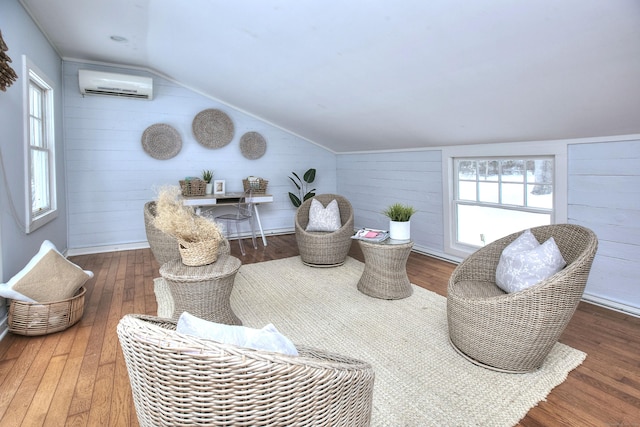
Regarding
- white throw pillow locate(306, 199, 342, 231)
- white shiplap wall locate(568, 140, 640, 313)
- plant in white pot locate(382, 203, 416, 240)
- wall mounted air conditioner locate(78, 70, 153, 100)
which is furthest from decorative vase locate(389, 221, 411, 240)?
wall mounted air conditioner locate(78, 70, 153, 100)

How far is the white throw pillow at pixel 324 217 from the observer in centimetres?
428

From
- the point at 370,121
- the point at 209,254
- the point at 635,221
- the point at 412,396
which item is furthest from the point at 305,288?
the point at 635,221

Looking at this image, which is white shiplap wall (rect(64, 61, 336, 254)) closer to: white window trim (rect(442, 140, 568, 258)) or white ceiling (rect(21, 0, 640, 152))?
white ceiling (rect(21, 0, 640, 152))

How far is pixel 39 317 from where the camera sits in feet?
8.21

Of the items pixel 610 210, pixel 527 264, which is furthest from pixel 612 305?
pixel 527 264

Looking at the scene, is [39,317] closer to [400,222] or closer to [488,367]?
[400,222]

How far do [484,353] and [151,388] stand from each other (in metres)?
1.84

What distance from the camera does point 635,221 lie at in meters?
2.70

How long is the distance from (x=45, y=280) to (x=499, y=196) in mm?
4211

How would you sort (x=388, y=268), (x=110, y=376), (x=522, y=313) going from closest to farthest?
(x=522, y=313), (x=110, y=376), (x=388, y=268)

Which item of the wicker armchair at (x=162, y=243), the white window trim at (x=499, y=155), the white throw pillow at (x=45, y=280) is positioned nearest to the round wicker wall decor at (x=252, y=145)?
the wicker armchair at (x=162, y=243)

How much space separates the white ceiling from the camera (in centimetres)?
196

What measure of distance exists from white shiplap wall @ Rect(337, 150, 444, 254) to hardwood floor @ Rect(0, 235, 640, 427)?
5.03 ft

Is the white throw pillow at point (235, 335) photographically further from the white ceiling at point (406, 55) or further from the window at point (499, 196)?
the window at point (499, 196)
